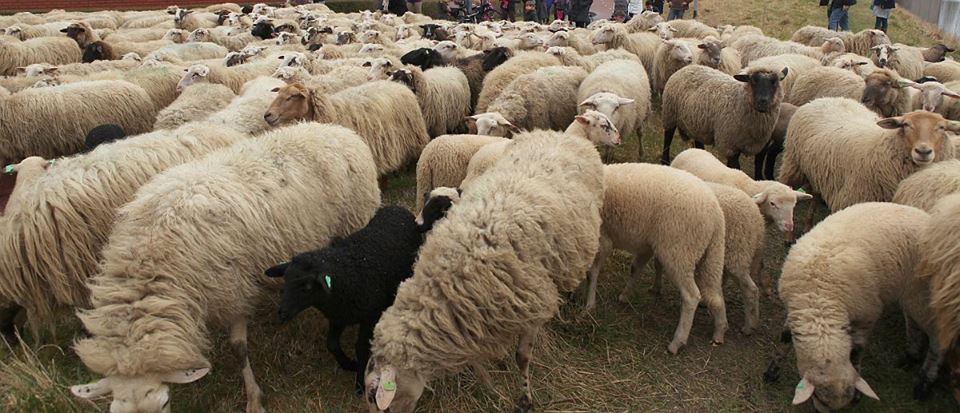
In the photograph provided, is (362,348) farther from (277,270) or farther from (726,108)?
(726,108)

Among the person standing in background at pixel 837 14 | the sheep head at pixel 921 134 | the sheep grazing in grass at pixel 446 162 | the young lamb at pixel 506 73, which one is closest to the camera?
the sheep head at pixel 921 134

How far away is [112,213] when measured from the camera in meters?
3.82

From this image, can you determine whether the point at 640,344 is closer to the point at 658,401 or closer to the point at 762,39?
the point at 658,401

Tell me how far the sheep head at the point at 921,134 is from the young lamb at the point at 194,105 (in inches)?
247

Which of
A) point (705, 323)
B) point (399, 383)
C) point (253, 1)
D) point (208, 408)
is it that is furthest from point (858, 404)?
point (253, 1)

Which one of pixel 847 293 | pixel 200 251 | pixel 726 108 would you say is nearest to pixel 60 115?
pixel 200 251

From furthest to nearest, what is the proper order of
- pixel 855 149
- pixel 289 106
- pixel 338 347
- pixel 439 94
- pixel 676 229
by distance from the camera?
1. pixel 439 94
2. pixel 289 106
3. pixel 855 149
4. pixel 676 229
5. pixel 338 347

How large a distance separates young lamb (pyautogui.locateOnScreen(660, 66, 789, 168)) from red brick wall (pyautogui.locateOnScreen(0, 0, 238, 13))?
2026 cm

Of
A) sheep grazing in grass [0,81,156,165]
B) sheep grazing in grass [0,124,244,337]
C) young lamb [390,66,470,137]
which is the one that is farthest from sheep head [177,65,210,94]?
sheep grazing in grass [0,124,244,337]

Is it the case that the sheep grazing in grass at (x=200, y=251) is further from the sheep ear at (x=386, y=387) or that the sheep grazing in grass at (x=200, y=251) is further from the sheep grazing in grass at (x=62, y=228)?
the sheep ear at (x=386, y=387)

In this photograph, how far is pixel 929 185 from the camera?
4.34 m

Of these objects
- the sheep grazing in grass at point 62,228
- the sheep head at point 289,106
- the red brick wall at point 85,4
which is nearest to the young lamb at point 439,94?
the sheep head at point 289,106

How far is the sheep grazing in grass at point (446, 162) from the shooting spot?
208 inches

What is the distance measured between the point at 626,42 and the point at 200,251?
373 inches
